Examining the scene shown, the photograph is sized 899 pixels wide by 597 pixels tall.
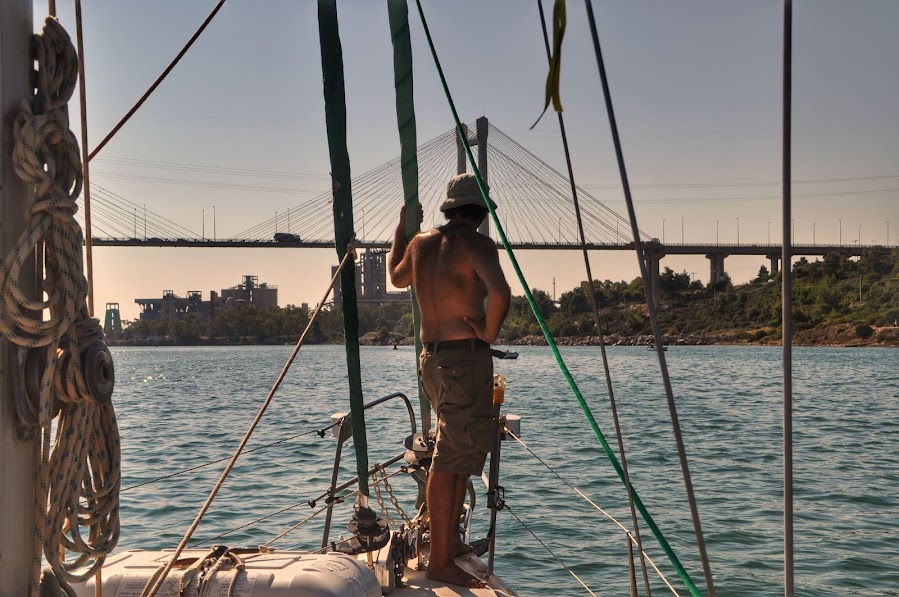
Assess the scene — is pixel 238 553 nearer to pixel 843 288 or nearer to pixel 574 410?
pixel 574 410

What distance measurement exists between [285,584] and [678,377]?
114 feet

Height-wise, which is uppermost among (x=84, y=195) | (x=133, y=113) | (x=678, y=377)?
(x=133, y=113)

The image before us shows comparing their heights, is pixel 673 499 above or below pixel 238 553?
below

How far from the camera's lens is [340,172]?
11.3 feet

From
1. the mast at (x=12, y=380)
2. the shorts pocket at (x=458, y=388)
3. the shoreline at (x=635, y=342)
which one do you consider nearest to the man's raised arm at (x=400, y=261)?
the shorts pocket at (x=458, y=388)

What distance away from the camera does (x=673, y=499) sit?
32.7 ft

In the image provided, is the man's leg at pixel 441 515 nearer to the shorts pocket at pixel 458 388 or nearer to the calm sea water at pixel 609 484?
the shorts pocket at pixel 458 388

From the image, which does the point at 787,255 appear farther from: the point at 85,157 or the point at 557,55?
the point at 85,157

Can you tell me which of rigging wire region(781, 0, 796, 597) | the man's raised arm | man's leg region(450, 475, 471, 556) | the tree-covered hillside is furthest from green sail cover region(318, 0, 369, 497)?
the tree-covered hillside

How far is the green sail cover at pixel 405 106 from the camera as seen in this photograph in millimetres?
4113

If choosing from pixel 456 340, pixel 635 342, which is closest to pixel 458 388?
pixel 456 340

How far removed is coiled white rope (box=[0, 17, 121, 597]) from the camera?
1760 mm

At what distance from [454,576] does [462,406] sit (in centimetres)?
59

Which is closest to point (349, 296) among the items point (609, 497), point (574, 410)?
point (609, 497)
